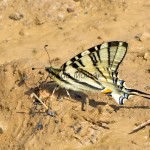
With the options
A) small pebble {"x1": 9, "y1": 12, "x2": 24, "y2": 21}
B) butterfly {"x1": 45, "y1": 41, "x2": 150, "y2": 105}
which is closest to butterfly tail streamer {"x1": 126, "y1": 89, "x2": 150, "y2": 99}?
butterfly {"x1": 45, "y1": 41, "x2": 150, "y2": 105}

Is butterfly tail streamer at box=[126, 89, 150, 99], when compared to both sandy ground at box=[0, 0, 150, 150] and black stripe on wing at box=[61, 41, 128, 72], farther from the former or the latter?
black stripe on wing at box=[61, 41, 128, 72]

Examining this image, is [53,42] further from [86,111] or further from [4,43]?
[86,111]

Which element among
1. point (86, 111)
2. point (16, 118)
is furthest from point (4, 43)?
point (86, 111)

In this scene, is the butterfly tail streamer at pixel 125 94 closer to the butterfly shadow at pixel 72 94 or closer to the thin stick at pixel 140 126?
the butterfly shadow at pixel 72 94

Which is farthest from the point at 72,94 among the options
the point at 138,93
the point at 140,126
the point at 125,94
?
the point at 140,126

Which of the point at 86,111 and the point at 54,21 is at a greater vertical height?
the point at 54,21

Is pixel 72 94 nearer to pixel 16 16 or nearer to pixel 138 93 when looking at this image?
pixel 138 93
